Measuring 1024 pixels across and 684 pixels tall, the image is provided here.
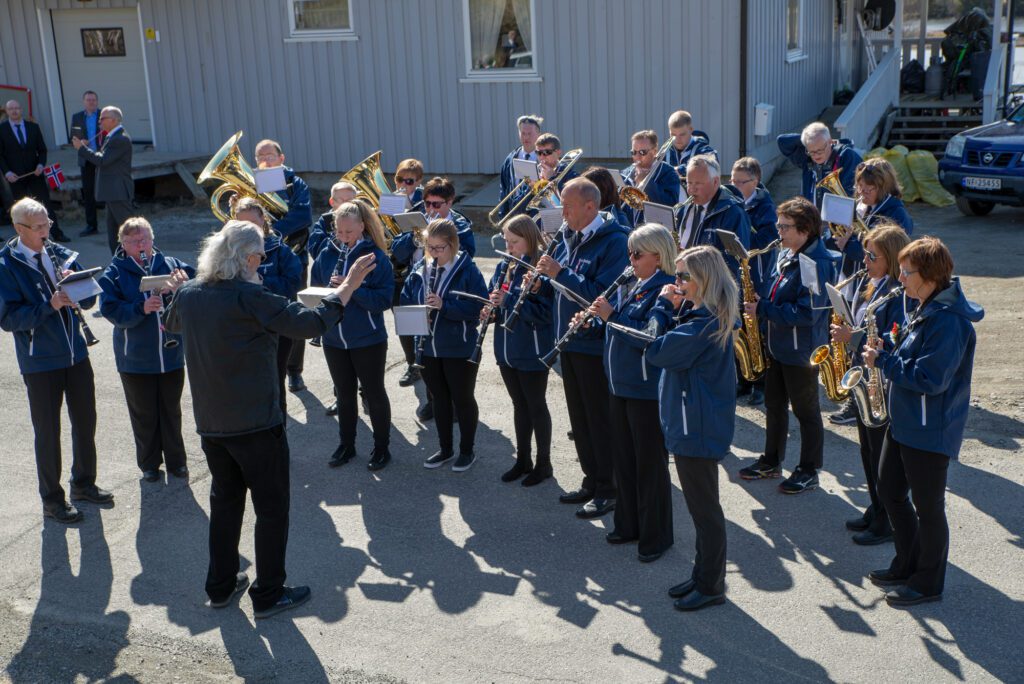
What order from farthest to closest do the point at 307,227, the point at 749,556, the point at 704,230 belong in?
the point at 307,227, the point at 704,230, the point at 749,556

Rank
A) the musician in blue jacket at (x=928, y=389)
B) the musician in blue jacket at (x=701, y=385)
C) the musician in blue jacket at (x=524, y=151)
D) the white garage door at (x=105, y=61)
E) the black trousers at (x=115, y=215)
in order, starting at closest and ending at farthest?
the musician in blue jacket at (x=928, y=389) < the musician in blue jacket at (x=701, y=385) < the musician in blue jacket at (x=524, y=151) < the black trousers at (x=115, y=215) < the white garage door at (x=105, y=61)

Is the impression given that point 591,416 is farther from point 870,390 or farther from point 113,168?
point 113,168

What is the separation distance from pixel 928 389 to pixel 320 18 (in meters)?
13.4

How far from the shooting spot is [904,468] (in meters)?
5.13

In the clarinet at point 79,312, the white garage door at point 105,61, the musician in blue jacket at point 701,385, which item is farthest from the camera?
the white garage door at point 105,61

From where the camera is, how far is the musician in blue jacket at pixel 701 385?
494 cm

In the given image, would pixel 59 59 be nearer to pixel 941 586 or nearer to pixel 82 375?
pixel 82 375

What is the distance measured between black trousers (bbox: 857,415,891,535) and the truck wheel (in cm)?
910

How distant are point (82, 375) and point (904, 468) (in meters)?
4.77

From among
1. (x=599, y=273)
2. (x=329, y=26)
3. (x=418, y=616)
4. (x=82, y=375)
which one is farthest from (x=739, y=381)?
(x=329, y=26)

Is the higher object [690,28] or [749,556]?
[690,28]

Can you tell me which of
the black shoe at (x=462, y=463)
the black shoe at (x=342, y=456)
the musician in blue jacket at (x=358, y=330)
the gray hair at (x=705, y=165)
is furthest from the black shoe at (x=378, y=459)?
the gray hair at (x=705, y=165)

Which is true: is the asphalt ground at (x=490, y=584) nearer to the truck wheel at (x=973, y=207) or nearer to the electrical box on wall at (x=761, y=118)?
the truck wheel at (x=973, y=207)

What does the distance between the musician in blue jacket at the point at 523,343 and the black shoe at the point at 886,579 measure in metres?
2.16
